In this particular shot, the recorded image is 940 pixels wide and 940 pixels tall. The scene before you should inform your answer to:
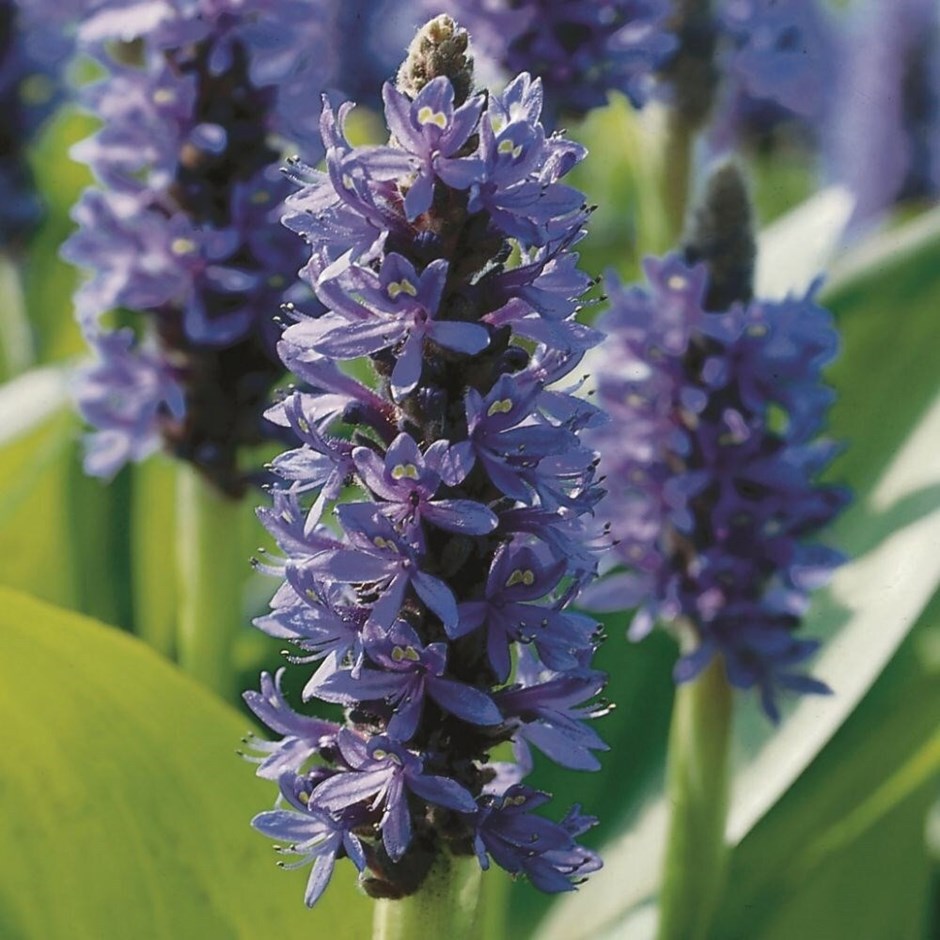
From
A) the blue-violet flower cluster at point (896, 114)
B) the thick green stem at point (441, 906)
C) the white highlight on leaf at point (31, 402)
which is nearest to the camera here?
the thick green stem at point (441, 906)

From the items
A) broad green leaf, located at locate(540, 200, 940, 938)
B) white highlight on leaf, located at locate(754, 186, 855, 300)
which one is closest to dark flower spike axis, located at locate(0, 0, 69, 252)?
white highlight on leaf, located at locate(754, 186, 855, 300)

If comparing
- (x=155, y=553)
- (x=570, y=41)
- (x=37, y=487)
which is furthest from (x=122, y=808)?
(x=570, y=41)

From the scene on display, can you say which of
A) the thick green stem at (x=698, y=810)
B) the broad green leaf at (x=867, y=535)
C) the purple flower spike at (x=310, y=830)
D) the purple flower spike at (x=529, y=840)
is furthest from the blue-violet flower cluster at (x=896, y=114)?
the purple flower spike at (x=310, y=830)

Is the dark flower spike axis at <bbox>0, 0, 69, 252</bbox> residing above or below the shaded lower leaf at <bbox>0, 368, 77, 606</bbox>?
above

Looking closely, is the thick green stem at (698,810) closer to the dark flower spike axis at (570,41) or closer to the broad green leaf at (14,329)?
the dark flower spike axis at (570,41)

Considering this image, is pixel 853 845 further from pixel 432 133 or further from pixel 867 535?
pixel 432 133

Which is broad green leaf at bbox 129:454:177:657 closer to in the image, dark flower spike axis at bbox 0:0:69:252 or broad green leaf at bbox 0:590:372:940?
dark flower spike axis at bbox 0:0:69:252

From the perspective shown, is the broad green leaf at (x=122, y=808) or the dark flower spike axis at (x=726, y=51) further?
the dark flower spike axis at (x=726, y=51)
